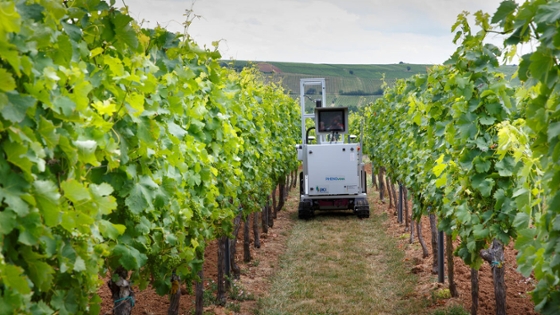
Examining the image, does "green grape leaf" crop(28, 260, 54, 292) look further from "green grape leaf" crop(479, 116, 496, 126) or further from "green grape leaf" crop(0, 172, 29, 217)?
"green grape leaf" crop(479, 116, 496, 126)

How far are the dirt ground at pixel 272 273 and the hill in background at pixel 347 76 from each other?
6459 centimetres

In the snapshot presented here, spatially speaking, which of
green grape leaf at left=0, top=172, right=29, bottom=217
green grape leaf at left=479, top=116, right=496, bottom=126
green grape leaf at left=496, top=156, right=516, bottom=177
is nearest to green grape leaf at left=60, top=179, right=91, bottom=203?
green grape leaf at left=0, top=172, right=29, bottom=217

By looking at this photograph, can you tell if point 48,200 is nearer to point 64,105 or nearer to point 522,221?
point 64,105

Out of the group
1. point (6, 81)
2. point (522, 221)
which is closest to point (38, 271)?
point (6, 81)

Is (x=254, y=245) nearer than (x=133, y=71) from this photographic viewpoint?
No

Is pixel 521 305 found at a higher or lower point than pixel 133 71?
lower

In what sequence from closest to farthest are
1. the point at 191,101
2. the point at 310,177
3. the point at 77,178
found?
the point at 77,178 → the point at 191,101 → the point at 310,177

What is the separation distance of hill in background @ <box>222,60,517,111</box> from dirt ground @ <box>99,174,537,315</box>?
64.6 meters

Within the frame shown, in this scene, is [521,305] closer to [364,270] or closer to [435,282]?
[435,282]

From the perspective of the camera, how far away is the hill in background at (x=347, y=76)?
8256 cm

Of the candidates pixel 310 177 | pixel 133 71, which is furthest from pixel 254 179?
pixel 310 177

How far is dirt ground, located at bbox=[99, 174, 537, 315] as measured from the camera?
7.48m

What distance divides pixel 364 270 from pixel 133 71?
777 centimetres

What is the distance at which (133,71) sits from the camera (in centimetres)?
368
